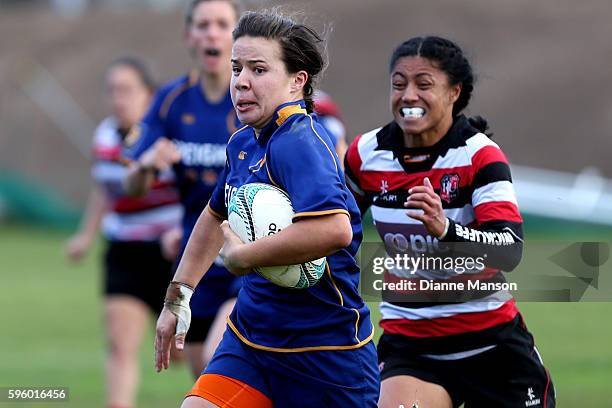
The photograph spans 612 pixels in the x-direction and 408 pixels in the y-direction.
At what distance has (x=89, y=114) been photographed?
2938 centimetres

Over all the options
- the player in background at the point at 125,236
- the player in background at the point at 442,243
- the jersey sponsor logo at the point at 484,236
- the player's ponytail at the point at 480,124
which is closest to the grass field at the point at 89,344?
the player in background at the point at 125,236

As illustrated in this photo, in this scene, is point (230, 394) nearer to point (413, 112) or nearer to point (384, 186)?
point (384, 186)

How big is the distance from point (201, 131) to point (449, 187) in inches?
82.0

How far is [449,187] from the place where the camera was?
4332 mm

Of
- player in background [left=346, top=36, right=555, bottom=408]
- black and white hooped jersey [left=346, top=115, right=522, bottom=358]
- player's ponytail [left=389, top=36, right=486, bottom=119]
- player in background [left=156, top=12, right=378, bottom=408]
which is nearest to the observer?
player in background [left=156, top=12, right=378, bottom=408]

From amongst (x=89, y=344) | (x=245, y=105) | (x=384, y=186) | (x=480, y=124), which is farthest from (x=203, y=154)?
(x=89, y=344)

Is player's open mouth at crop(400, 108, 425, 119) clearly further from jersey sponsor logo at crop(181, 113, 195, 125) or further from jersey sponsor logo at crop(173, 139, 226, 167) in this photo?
jersey sponsor logo at crop(181, 113, 195, 125)

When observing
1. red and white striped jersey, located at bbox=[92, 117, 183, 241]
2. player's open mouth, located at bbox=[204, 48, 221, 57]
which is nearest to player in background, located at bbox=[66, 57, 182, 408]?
red and white striped jersey, located at bbox=[92, 117, 183, 241]

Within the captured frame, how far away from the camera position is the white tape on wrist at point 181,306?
4.00 m

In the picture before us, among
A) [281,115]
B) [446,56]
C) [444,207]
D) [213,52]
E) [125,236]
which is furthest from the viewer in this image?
[125,236]

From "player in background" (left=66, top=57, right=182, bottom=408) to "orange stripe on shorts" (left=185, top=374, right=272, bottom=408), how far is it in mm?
3318

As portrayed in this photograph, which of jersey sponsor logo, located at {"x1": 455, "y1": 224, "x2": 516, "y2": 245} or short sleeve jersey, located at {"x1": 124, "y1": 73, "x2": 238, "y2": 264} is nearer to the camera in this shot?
jersey sponsor logo, located at {"x1": 455, "y1": 224, "x2": 516, "y2": 245}

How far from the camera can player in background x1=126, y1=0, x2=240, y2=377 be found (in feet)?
19.7

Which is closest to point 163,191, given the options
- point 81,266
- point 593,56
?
point 81,266
